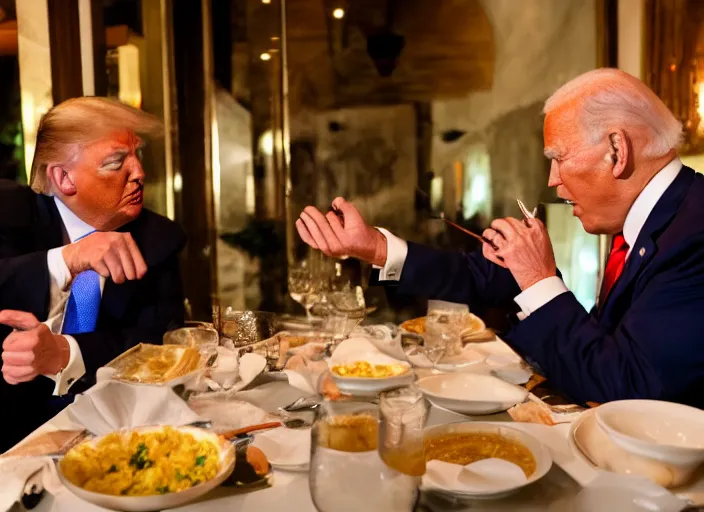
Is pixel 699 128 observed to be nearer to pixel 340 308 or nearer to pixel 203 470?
pixel 340 308

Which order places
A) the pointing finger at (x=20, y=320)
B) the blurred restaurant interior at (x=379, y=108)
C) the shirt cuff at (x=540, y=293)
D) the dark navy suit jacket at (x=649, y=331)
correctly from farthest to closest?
the blurred restaurant interior at (x=379, y=108) → the pointing finger at (x=20, y=320) → the shirt cuff at (x=540, y=293) → the dark navy suit jacket at (x=649, y=331)

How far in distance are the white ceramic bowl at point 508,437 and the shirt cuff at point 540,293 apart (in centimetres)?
45

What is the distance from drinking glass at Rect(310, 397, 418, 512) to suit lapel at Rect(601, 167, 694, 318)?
92 centimetres

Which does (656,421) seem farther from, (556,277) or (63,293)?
(63,293)

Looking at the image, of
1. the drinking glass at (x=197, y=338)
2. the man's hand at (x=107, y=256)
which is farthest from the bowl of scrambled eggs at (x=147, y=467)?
the man's hand at (x=107, y=256)

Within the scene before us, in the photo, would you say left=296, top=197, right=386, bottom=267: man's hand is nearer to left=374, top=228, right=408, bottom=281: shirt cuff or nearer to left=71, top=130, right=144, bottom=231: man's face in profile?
left=374, top=228, right=408, bottom=281: shirt cuff

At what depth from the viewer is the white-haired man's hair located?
1.55m

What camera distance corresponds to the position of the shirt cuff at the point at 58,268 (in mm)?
1746

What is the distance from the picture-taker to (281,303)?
106 inches

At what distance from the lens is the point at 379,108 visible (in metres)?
2.57

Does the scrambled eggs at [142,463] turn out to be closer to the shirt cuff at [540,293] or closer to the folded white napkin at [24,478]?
the folded white napkin at [24,478]

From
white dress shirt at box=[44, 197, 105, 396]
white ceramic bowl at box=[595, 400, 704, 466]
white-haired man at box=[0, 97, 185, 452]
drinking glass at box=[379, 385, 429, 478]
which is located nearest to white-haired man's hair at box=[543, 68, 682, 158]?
white ceramic bowl at box=[595, 400, 704, 466]

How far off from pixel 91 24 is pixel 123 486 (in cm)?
177

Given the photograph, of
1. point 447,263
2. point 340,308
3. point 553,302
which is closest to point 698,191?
point 553,302
